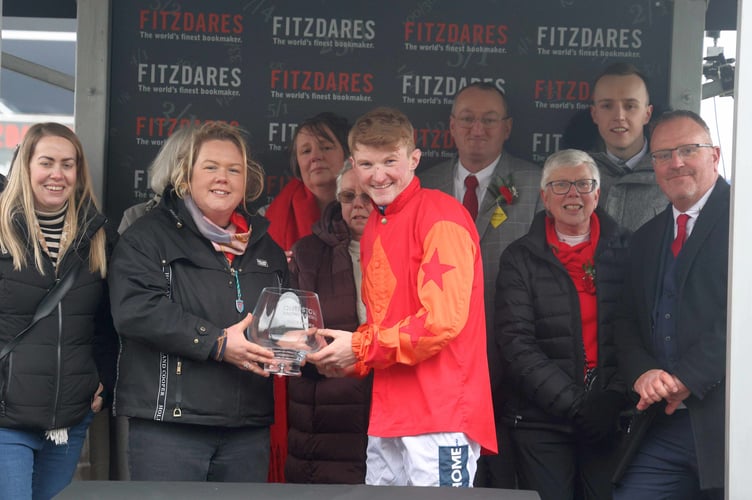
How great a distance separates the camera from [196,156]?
3.76 metres

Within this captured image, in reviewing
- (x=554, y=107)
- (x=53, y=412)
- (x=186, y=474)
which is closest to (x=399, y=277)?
(x=186, y=474)

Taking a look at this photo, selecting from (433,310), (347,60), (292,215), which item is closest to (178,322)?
(433,310)

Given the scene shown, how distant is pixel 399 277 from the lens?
355 centimetres

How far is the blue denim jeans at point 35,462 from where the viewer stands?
357 centimetres

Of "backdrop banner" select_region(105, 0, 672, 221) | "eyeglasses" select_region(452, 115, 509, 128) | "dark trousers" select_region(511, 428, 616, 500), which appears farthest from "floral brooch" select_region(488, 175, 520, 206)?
"dark trousers" select_region(511, 428, 616, 500)

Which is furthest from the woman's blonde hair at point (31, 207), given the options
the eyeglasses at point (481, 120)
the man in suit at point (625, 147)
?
the man in suit at point (625, 147)

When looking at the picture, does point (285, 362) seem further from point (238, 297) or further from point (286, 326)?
point (238, 297)

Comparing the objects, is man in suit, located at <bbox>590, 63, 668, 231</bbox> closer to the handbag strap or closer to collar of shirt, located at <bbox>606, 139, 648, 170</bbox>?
collar of shirt, located at <bbox>606, 139, 648, 170</bbox>

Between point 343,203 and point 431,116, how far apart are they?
73cm

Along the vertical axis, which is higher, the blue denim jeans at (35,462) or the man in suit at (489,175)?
the man in suit at (489,175)

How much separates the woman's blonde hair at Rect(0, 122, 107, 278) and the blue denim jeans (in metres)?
0.62

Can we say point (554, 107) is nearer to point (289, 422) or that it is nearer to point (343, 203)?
point (343, 203)

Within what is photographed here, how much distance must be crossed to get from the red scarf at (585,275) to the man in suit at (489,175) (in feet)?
1.04

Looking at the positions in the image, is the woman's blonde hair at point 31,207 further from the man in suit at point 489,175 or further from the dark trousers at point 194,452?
the man in suit at point 489,175
